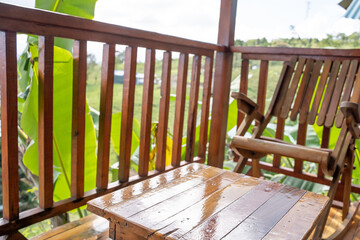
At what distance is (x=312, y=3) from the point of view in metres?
4.44

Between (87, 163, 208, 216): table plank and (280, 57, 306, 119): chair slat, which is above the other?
(280, 57, 306, 119): chair slat

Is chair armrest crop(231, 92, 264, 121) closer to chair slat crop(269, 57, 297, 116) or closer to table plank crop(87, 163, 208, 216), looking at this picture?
chair slat crop(269, 57, 297, 116)

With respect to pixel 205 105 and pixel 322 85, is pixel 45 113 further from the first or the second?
pixel 322 85

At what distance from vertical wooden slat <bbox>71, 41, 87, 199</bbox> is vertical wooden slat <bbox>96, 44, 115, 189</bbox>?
140 millimetres

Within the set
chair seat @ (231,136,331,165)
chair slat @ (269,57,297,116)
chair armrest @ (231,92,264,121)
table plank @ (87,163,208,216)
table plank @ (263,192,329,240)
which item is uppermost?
chair slat @ (269,57,297,116)

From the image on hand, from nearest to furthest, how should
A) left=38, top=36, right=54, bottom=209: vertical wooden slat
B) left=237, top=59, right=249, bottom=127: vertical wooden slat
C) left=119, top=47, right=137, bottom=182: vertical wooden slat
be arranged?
left=38, top=36, right=54, bottom=209: vertical wooden slat < left=119, top=47, right=137, bottom=182: vertical wooden slat < left=237, top=59, right=249, bottom=127: vertical wooden slat

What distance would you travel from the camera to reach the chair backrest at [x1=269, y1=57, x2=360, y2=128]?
7.42 feet

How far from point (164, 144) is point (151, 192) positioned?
1.05 metres

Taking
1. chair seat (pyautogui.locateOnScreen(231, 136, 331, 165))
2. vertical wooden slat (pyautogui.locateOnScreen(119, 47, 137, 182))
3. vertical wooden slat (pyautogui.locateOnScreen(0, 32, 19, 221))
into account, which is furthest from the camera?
vertical wooden slat (pyautogui.locateOnScreen(119, 47, 137, 182))

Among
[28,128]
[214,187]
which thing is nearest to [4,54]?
[28,128]

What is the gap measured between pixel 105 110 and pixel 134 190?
65cm

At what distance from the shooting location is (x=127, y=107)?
6.48 feet

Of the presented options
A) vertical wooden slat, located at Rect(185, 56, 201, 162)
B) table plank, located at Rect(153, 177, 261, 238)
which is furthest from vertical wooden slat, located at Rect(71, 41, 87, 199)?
vertical wooden slat, located at Rect(185, 56, 201, 162)

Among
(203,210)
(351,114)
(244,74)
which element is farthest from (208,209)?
(244,74)
